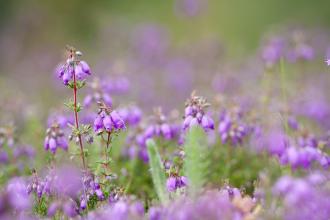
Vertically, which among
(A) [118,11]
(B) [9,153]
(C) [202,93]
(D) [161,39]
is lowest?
(B) [9,153]

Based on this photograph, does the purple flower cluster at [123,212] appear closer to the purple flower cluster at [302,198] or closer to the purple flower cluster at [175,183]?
the purple flower cluster at [175,183]

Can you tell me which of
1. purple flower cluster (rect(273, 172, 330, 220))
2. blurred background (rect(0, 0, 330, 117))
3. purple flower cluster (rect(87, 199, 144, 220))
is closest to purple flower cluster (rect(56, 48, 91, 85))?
purple flower cluster (rect(87, 199, 144, 220))

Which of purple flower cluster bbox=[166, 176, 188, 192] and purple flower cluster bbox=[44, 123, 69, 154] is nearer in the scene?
purple flower cluster bbox=[166, 176, 188, 192]

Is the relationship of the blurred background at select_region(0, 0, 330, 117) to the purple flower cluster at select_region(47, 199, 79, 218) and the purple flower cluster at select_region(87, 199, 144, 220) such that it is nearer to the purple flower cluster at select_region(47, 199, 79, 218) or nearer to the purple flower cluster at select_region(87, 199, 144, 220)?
the purple flower cluster at select_region(47, 199, 79, 218)

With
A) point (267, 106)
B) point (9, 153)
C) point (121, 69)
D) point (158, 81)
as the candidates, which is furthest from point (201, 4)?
point (9, 153)

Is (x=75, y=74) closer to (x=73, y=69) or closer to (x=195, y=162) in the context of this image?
(x=73, y=69)

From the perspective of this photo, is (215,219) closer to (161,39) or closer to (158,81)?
(158,81)

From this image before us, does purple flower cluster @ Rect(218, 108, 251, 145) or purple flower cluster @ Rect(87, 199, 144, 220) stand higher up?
purple flower cluster @ Rect(218, 108, 251, 145)
